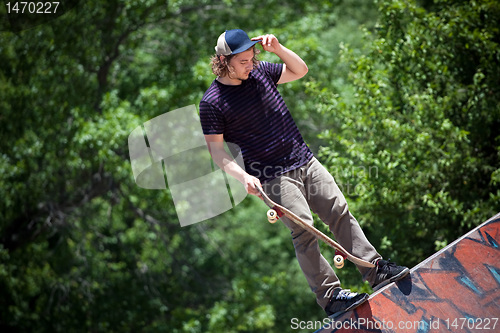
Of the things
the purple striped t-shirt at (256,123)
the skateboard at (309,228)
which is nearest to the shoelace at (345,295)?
the skateboard at (309,228)

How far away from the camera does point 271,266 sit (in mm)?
16844

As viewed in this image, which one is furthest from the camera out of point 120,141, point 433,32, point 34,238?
point 34,238

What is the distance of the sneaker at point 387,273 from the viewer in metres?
3.34

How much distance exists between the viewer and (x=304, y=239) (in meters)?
3.41

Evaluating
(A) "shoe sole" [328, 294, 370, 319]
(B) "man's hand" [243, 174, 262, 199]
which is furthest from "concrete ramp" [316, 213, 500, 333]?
(B) "man's hand" [243, 174, 262, 199]

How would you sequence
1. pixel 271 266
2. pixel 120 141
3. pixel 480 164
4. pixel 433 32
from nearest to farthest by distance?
pixel 480 164 → pixel 433 32 → pixel 120 141 → pixel 271 266

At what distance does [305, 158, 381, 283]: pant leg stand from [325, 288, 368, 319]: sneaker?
24 centimetres

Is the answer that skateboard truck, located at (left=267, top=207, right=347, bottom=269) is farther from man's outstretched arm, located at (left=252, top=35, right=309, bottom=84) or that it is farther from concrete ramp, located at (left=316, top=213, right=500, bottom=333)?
man's outstretched arm, located at (left=252, top=35, right=309, bottom=84)

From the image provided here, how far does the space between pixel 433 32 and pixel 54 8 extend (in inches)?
246

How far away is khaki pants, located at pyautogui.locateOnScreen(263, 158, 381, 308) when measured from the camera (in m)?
3.39

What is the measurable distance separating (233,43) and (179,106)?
6350mm

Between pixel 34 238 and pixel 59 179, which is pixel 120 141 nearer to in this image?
pixel 59 179

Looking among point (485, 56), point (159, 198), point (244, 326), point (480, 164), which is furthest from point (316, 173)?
point (244, 326)

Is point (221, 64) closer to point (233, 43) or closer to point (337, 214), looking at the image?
point (233, 43)
